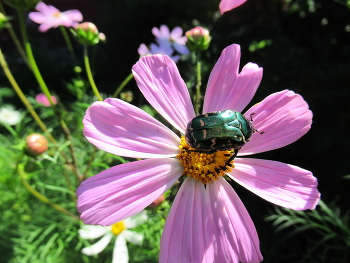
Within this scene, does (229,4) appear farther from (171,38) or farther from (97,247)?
(171,38)

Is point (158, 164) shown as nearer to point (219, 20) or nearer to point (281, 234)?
point (281, 234)

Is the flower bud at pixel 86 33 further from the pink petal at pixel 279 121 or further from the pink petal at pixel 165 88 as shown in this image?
the pink petal at pixel 279 121

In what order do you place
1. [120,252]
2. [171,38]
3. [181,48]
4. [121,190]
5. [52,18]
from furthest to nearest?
[171,38] → [181,48] → [52,18] → [120,252] → [121,190]

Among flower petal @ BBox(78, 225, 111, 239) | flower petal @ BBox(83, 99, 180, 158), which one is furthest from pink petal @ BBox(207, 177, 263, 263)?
flower petal @ BBox(78, 225, 111, 239)

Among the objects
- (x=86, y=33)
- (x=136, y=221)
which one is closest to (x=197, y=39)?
(x=86, y=33)

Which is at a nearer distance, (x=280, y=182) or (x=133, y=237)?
(x=280, y=182)

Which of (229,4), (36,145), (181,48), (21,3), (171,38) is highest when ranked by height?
(171,38)

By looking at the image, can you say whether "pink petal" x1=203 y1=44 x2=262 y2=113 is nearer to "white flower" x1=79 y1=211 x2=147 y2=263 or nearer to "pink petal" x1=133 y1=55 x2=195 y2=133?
"pink petal" x1=133 y1=55 x2=195 y2=133
